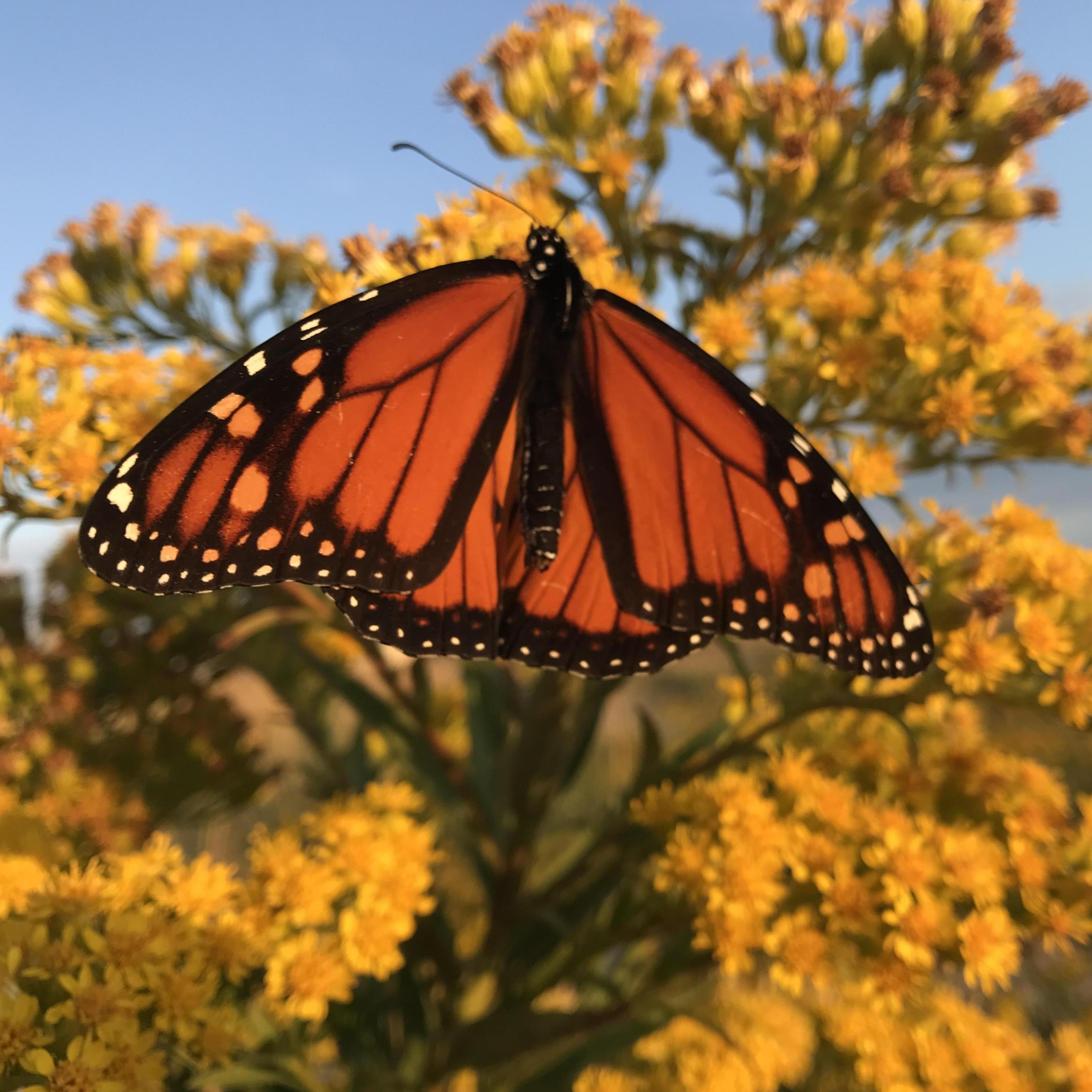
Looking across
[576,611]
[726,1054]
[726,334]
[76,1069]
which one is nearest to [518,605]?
[576,611]

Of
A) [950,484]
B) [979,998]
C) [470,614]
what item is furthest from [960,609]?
[979,998]

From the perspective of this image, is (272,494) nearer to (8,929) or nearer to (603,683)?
(8,929)

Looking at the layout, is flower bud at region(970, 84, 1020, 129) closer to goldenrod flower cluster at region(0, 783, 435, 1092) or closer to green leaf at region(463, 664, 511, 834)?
green leaf at region(463, 664, 511, 834)

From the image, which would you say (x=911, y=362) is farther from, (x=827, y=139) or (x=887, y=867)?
(x=887, y=867)

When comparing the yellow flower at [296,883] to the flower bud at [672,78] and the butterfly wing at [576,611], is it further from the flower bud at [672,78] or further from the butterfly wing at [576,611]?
the flower bud at [672,78]

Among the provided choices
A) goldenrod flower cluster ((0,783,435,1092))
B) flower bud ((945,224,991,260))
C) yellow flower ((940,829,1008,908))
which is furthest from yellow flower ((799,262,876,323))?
goldenrod flower cluster ((0,783,435,1092))

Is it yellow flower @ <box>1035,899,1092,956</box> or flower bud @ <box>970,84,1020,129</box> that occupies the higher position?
flower bud @ <box>970,84,1020,129</box>
